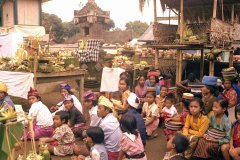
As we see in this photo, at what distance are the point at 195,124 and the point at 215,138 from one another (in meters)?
0.46

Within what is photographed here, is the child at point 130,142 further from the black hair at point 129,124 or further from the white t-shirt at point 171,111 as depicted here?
the white t-shirt at point 171,111

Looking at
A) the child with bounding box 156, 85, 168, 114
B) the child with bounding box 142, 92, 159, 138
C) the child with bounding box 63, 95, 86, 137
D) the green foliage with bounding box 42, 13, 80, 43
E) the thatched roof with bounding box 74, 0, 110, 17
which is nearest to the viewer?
the child with bounding box 63, 95, 86, 137

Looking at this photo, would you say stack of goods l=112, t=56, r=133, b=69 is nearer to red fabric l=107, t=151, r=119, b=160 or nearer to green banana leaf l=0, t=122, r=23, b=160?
red fabric l=107, t=151, r=119, b=160

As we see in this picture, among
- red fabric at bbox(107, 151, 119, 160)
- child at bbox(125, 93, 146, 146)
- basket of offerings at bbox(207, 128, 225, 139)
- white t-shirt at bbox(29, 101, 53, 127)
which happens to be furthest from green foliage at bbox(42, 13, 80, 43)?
basket of offerings at bbox(207, 128, 225, 139)

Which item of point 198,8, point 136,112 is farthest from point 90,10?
point 136,112

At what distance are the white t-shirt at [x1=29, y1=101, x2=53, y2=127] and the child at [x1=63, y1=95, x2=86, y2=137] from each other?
1.38ft

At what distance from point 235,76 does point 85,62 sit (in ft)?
25.0

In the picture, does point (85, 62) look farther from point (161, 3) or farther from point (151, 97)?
point (151, 97)

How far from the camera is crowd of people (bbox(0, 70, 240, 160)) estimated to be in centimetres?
434

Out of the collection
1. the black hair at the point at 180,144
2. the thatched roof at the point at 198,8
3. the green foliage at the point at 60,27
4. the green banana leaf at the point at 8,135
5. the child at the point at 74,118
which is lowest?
the child at the point at 74,118

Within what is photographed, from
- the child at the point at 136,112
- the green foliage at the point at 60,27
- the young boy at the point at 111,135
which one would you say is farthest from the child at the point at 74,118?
the green foliage at the point at 60,27

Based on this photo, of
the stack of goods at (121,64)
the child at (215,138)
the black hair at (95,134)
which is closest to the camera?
the black hair at (95,134)

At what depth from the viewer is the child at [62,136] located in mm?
5496

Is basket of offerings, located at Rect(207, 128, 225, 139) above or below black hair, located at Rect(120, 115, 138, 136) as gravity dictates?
below
